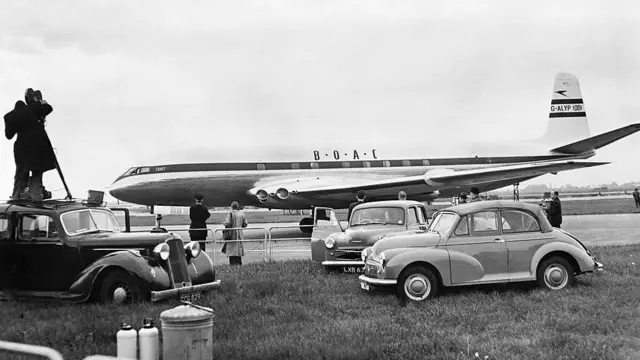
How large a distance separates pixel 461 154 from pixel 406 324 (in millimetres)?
21473

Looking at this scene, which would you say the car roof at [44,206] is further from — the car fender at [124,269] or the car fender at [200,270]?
the car fender at [200,270]

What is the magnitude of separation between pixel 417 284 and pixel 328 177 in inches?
683

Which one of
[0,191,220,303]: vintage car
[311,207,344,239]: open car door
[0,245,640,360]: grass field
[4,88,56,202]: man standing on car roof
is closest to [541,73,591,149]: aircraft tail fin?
[311,207,344,239]: open car door

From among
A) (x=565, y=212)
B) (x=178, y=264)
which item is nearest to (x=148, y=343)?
(x=178, y=264)

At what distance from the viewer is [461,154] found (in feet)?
91.0

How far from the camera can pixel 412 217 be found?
489 inches

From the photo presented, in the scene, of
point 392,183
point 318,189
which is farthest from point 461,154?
point 318,189

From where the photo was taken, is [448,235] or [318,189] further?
[318,189]

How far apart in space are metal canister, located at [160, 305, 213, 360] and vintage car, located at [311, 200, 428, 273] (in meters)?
6.67

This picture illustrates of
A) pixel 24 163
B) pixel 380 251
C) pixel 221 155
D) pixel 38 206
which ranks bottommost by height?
pixel 380 251

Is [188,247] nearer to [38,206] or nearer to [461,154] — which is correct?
[38,206]

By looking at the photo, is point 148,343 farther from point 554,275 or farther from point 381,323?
point 554,275

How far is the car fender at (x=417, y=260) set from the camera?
872cm

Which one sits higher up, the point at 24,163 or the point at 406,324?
the point at 24,163
